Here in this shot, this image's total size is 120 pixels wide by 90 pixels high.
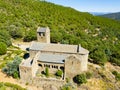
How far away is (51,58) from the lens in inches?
2133

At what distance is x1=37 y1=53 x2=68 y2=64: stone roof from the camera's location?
53438mm

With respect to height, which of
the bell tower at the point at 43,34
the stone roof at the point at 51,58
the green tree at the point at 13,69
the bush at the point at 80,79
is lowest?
the bush at the point at 80,79

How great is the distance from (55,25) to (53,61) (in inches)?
2206

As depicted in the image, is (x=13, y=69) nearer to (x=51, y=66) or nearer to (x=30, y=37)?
(x=51, y=66)

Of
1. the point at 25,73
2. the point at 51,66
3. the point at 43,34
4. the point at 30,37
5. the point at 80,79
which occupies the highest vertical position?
the point at 43,34

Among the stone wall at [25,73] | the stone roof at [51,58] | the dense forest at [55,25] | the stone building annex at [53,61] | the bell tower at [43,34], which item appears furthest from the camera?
the dense forest at [55,25]

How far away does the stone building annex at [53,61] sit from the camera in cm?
5147

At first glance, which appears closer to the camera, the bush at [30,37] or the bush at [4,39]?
the bush at [4,39]

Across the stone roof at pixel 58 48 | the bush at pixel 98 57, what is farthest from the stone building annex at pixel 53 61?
the bush at pixel 98 57

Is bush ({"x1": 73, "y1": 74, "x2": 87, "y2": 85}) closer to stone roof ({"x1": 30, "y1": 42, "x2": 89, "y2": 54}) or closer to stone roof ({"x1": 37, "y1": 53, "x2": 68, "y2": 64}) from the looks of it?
stone roof ({"x1": 37, "y1": 53, "x2": 68, "y2": 64})

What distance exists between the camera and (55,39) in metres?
80.5

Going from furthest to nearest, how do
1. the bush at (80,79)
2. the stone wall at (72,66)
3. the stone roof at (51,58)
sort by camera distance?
the stone roof at (51,58)
the bush at (80,79)
the stone wall at (72,66)

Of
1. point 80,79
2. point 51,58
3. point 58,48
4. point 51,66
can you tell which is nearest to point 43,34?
point 58,48

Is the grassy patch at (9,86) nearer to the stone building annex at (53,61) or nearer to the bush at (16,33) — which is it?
the stone building annex at (53,61)
